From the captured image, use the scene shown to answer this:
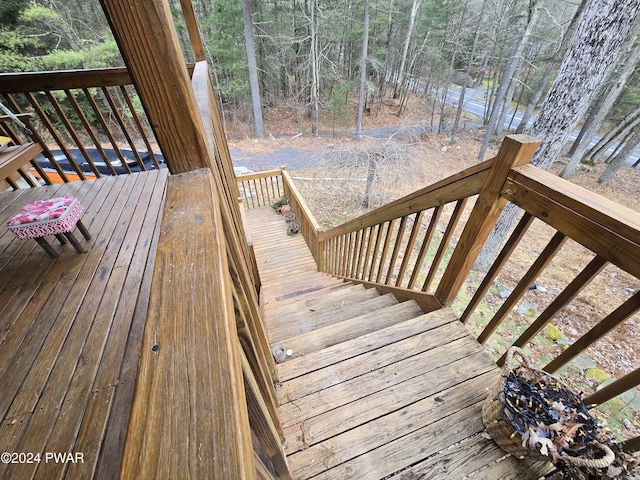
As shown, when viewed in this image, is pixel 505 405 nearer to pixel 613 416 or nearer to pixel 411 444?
pixel 411 444

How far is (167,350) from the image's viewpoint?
45cm

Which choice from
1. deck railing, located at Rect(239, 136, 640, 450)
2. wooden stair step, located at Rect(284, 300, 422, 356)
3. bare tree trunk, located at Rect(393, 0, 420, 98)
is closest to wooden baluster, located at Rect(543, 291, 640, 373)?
deck railing, located at Rect(239, 136, 640, 450)

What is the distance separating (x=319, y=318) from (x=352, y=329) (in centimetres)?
57

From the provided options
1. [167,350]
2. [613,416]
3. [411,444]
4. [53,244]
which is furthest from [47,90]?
[613,416]

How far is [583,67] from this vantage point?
3418mm

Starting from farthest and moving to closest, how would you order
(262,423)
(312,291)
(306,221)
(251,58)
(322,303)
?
(251,58) → (306,221) → (312,291) → (322,303) → (262,423)

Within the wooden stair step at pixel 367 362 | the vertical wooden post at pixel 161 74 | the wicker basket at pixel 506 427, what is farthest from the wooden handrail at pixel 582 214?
the vertical wooden post at pixel 161 74

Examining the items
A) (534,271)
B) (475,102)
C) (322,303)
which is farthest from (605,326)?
(475,102)

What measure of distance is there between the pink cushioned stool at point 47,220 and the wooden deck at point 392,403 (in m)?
1.66

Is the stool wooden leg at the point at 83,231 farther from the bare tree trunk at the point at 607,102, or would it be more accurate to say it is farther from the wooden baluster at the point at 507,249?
the bare tree trunk at the point at 607,102

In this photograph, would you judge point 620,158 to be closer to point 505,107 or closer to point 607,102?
point 607,102

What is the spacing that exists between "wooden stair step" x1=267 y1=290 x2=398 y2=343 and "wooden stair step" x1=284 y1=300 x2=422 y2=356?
12.8 inches

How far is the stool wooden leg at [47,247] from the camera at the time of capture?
1.79 meters

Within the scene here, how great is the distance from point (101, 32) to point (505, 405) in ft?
52.0
